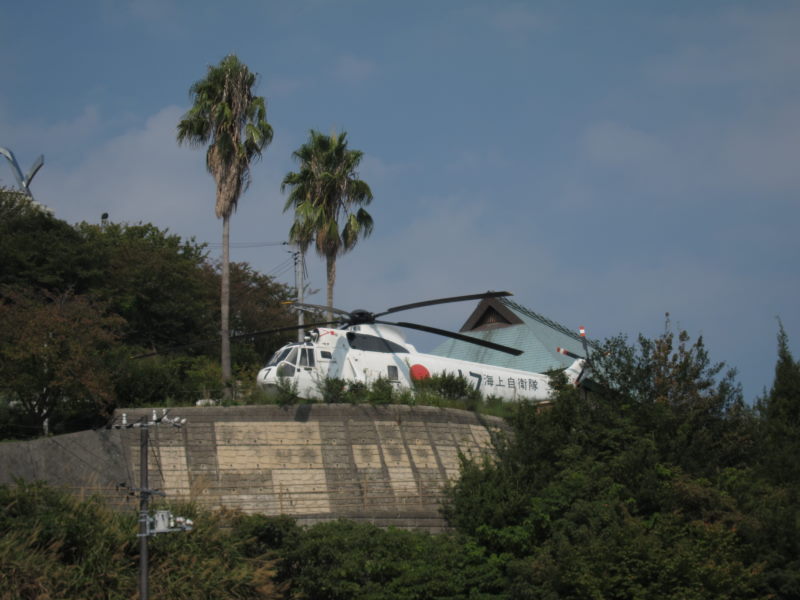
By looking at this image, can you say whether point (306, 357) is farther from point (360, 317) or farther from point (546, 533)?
point (546, 533)

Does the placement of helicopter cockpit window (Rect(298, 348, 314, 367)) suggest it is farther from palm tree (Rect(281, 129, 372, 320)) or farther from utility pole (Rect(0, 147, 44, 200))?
utility pole (Rect(0, 147, 44, 200))

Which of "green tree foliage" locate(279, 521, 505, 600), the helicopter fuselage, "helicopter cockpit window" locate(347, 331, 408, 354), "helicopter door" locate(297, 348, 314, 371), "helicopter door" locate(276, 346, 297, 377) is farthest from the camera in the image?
"helicopter cockpit window" locate(347, 331, 408, 354)

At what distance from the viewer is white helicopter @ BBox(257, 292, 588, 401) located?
32500 millimetres

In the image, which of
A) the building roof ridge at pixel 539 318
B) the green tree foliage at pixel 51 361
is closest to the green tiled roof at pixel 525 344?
the building roof ridge at pixel 539 318

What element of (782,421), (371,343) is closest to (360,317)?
(371,343)

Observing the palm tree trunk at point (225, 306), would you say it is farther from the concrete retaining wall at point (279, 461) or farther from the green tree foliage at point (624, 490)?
the green tree foliage at point (624, 490)

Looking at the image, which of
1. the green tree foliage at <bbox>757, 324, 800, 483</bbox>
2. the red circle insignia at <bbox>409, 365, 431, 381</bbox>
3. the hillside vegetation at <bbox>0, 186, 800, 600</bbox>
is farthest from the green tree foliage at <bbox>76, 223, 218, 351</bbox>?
the green tree foliage at <bbox>757, 324, 800, 483</bbox>

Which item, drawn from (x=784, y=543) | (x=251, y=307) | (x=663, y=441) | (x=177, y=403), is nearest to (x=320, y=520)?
(x=177, y=403)

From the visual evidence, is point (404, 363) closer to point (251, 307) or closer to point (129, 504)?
point (129, 504)

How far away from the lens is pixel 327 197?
41.8m

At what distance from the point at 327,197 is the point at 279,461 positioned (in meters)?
15.7

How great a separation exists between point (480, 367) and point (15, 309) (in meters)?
18.1

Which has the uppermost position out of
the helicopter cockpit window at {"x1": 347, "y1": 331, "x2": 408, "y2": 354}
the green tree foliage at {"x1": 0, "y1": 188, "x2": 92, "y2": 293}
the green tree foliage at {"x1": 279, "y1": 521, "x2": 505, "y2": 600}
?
the green tree foliage at {"x1": 0, "y1": 188, "x2": 92, "y2": 293}

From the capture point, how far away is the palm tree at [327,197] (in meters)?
41.0
